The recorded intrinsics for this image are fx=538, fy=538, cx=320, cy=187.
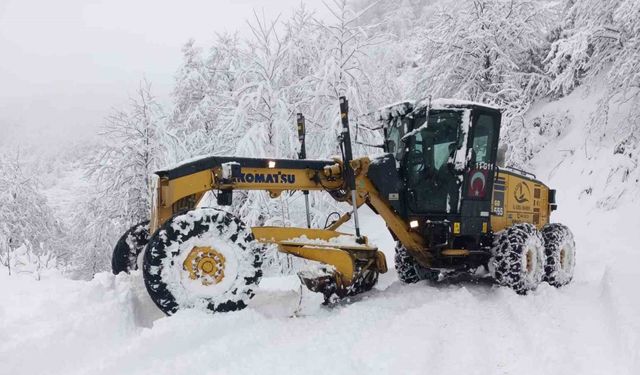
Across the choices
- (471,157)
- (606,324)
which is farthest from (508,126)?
(606,324)

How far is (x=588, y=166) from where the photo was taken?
16.0 meters

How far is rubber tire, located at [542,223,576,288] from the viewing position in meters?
8.52

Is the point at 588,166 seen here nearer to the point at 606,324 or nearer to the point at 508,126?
the point at 508,126

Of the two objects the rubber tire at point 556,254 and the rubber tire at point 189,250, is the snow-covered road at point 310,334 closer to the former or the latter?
the rubber tire at point 189,250

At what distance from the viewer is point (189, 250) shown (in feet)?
17.9

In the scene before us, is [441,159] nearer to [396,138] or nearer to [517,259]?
[396,138]

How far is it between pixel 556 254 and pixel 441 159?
269cm

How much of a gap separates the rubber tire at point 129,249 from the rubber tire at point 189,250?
2.16 meters

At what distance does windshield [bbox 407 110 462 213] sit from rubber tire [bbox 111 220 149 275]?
3838 mm

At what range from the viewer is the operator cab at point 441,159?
7.68 metres

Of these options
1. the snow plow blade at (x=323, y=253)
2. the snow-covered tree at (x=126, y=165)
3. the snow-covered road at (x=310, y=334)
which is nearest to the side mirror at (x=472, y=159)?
the snow-covered road at (x=310, y=334)

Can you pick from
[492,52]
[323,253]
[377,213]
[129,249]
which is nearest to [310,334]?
[323,253]

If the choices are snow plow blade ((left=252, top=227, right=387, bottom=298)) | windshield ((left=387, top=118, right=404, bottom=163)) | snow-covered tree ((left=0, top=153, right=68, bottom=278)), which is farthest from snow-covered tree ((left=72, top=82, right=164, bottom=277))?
snow plow blade ((left=252, top=227, right=387, bottom=298))

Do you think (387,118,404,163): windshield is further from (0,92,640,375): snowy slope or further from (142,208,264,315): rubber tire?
(142,208,264,315): rubber tire
